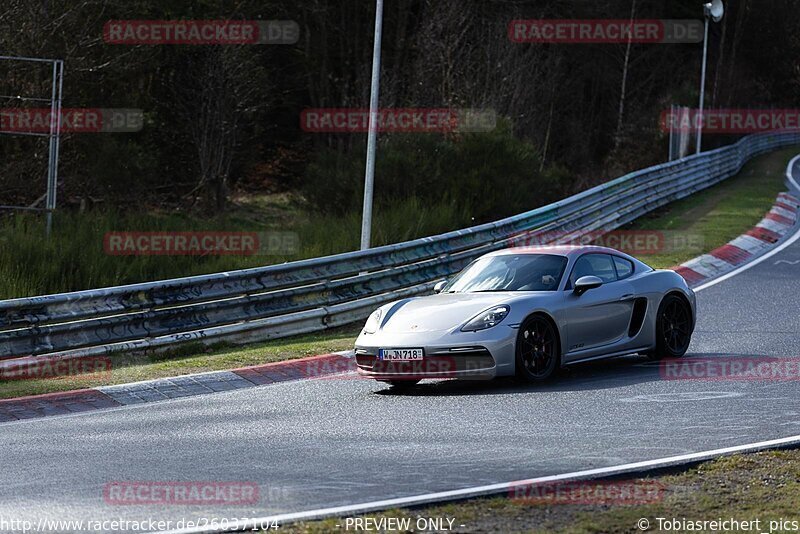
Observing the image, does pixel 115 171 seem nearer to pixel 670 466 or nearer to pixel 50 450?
pixel 50 450

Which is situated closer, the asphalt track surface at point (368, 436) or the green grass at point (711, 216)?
the asphalt track surface at point (368, 436)

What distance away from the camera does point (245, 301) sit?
15.6 metres

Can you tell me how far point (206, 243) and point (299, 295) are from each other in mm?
7751

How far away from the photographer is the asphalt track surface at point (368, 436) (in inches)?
289

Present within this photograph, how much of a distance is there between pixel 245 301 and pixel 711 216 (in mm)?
15665

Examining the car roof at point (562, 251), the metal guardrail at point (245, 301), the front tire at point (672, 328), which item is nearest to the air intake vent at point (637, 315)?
the front tire at point (672, 328)

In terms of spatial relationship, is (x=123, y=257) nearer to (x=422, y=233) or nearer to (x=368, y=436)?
(x=422, y=233)

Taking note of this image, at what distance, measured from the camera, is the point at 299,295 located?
16.2 metres

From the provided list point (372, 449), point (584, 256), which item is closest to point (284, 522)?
point (372, 449)

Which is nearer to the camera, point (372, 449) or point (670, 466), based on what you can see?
point (670, 466)

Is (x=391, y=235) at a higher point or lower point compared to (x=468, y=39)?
lower

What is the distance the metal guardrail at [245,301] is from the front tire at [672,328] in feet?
16.6

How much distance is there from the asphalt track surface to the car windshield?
99cm

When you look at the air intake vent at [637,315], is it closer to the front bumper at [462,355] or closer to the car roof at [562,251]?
the car roof at [562,251]
